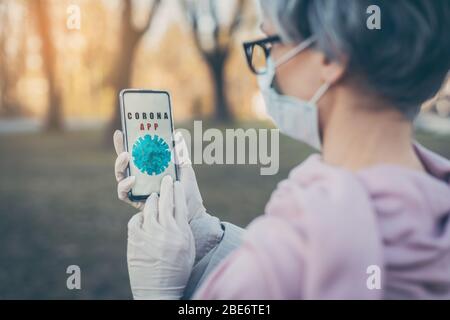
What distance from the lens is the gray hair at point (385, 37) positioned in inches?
34.2

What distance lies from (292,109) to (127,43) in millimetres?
5184

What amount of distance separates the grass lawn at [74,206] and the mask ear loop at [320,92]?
9.83 feet

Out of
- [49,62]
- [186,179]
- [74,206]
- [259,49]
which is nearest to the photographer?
[259,49]

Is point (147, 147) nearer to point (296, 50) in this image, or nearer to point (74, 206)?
point (296, 50)

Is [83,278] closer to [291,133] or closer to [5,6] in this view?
[5,6]

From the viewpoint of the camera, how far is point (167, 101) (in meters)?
1.30

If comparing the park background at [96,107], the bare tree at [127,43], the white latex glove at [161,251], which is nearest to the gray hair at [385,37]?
the white latex glove at [161,251]

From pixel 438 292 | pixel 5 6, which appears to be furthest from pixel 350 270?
pixel 5 6

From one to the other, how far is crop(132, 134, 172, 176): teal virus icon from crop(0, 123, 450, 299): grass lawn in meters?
2.65

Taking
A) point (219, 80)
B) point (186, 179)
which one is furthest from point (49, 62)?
point (186, 179)

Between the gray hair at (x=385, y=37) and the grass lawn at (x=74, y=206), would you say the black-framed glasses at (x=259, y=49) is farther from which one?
the grass lawn at (x=74, y=206)

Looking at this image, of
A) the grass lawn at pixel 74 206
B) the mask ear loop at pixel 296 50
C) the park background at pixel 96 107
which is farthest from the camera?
the park background at pixel 96 107

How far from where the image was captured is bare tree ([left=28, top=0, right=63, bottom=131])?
19.5 ft

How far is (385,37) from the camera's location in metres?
0.87
